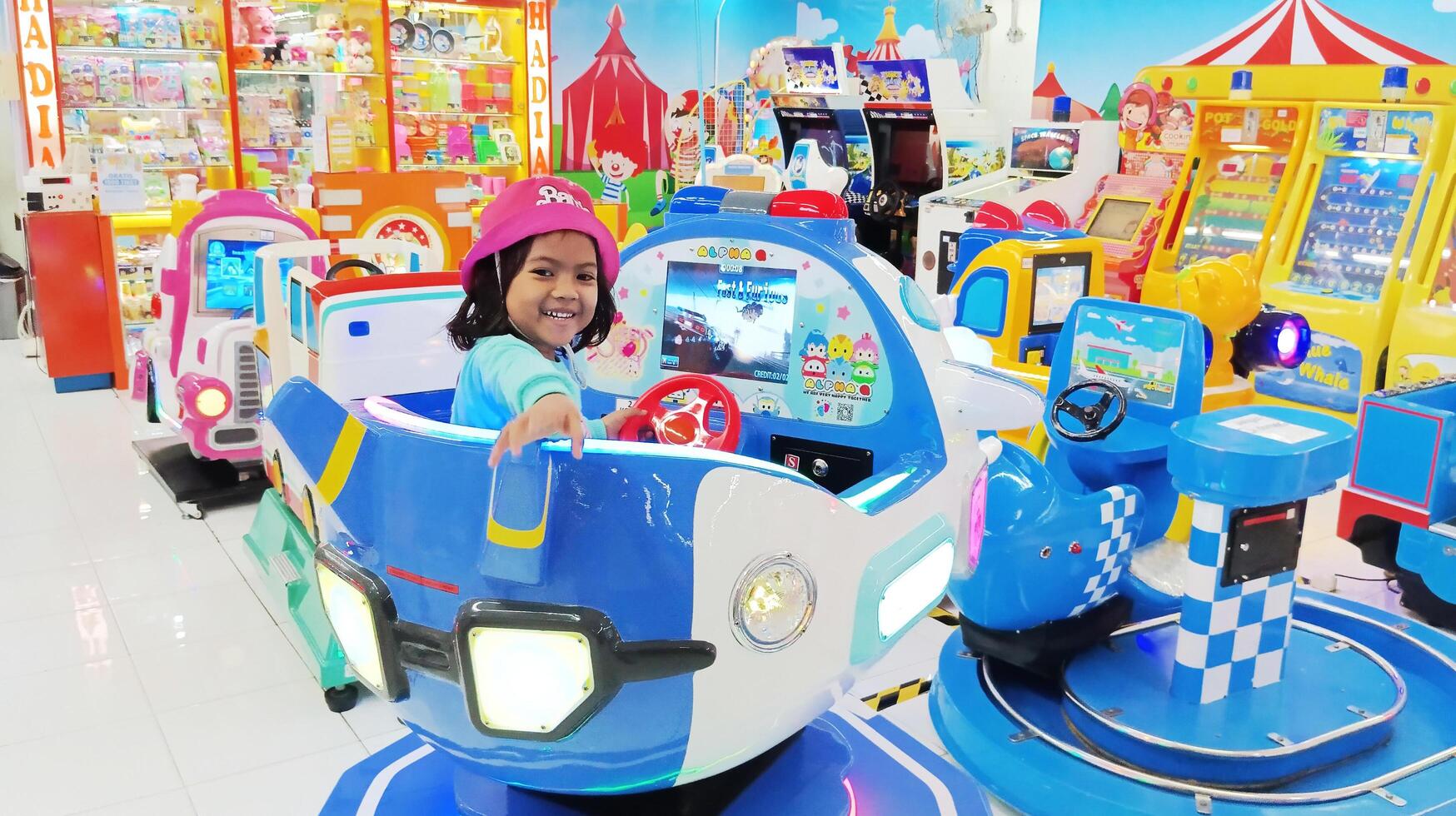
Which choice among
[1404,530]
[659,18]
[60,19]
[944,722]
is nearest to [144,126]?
[60,19]

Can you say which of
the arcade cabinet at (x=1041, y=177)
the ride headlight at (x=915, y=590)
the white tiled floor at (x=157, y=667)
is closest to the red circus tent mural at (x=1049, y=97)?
the arcade cabinet at (x=1041, y=177)

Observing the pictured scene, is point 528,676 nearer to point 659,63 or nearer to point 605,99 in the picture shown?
point 605,99

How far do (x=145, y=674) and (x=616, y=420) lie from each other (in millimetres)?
2066

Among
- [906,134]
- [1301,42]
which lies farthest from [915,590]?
→ [906,134]

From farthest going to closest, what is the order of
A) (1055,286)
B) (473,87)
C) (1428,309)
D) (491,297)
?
(473,87), (1428,309), (1055,286), (491,297)

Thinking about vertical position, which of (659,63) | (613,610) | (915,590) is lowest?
(915,590)

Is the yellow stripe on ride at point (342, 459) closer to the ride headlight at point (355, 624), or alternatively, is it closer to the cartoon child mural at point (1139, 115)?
the ride headlight at point (355, 624)

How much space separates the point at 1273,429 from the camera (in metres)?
2.65

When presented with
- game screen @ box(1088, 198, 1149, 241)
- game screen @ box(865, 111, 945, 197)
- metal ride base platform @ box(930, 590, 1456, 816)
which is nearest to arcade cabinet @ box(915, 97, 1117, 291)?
game screen @ box(1088, 198, 1149, 241)

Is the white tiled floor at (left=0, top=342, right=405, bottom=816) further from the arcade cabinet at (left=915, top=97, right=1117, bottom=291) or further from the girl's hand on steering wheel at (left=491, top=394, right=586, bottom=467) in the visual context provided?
the arcade cabinet at (left=915, top=97, right=1117, bottom=291)

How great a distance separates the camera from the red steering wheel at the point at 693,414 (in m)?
2.45

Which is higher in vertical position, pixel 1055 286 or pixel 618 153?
pixel 618 153

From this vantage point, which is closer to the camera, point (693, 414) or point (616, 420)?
point (616, 420)

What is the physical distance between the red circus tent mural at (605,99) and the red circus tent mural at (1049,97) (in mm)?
4415
